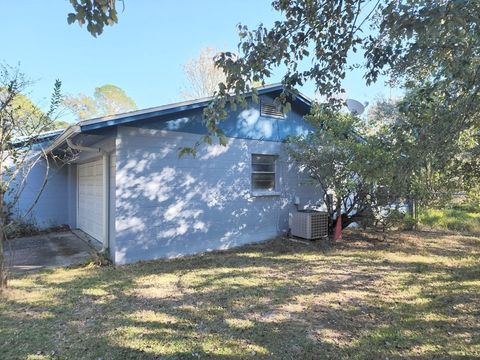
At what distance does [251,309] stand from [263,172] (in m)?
5.14

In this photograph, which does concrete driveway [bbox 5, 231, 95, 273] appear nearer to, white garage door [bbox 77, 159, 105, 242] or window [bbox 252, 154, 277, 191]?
white garage door [bbox 77, 159, 105, 242]

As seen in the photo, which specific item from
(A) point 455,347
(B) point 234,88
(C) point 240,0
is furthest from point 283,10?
(A) point 455,347

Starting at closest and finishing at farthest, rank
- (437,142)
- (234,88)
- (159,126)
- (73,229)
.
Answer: (234,88) < (437,142) < (159,126) < (73,229)

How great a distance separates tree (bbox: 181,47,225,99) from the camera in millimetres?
25141

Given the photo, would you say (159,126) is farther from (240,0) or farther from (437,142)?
(437,142)

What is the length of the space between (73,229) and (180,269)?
6.93 metres

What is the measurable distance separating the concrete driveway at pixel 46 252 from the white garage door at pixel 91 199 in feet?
1.60

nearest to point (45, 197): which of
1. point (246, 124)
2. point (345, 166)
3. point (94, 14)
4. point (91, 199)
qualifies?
point (91, 199)

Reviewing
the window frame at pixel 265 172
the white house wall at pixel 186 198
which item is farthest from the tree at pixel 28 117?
the window frame at pixel 265 172

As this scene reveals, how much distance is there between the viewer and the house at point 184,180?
6656mm

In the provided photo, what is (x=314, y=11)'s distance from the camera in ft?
11.2

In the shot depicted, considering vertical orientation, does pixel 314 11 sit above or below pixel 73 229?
above

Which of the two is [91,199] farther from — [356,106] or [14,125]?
[356,106]

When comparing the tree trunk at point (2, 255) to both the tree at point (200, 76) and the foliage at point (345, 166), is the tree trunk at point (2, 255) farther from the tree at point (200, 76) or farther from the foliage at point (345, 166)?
the tree at point (200, 76)
